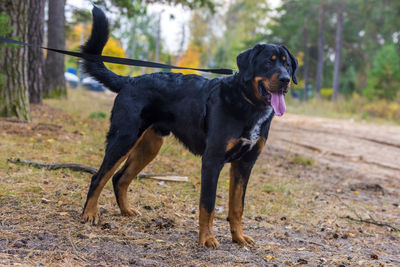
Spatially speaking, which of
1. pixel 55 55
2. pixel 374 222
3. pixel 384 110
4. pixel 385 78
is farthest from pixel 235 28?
pixel 374 222

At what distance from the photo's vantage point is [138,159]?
175 inches

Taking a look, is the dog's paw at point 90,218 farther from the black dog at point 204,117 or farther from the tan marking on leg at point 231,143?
the tan marking on leg at point 231,143

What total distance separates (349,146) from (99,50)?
8698mm

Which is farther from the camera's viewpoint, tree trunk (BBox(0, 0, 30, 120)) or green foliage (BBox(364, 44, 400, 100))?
green foliage (BBox(364, 44, 400, 100))

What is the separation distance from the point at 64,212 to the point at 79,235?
0.69 metres

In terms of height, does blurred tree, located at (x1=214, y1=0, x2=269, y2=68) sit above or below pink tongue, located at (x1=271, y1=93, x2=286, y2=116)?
above

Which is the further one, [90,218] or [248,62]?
[90,218]

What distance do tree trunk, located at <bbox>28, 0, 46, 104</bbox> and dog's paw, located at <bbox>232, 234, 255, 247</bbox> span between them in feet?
27.8

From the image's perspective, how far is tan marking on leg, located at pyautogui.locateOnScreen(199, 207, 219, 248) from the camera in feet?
11.8

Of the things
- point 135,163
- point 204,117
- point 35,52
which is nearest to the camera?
point 204,117

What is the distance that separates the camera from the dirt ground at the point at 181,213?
3357mm

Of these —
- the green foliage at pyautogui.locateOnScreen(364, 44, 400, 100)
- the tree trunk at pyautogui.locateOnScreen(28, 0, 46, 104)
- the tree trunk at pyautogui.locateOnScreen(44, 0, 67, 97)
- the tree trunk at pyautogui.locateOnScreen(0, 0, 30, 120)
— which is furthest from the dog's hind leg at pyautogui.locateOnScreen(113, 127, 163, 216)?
the green foliage at pyautogui.locateOnScreen(364, 44, 400, 100)

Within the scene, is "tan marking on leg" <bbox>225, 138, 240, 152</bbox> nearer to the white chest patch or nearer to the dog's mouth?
the white chest patch

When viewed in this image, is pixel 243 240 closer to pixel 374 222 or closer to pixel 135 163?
pixel 135 163
